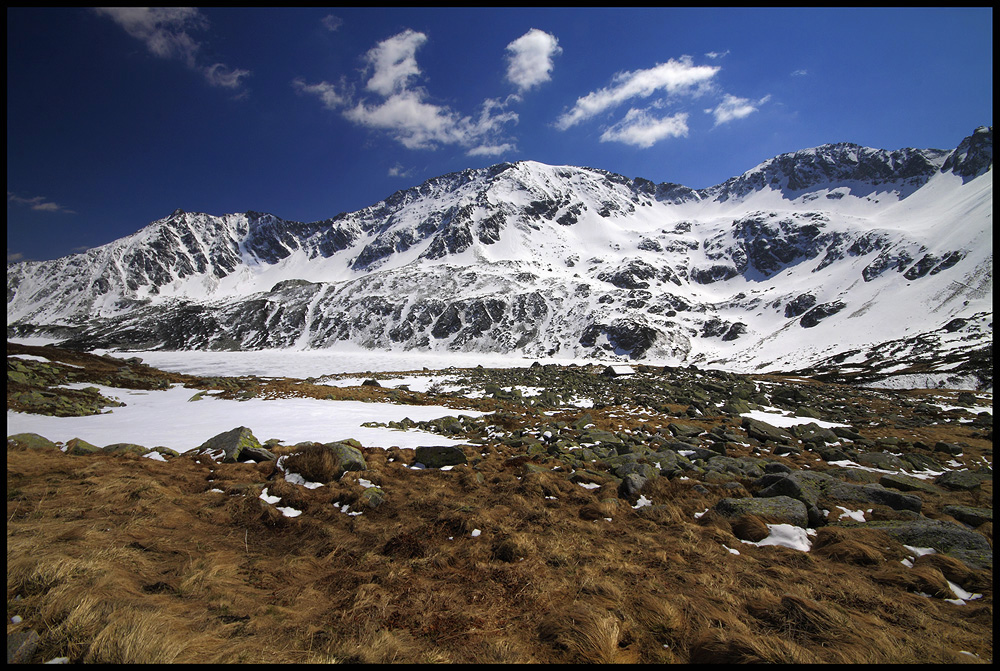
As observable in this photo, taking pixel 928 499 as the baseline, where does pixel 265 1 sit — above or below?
above

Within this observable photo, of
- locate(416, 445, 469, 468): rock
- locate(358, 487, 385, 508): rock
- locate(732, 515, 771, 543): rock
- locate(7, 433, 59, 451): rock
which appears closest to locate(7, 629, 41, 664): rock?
locate(358, 487, 385, 508): rock

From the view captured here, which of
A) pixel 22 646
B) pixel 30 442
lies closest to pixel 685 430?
pixel 22 646

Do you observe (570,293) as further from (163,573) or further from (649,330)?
(163,573)

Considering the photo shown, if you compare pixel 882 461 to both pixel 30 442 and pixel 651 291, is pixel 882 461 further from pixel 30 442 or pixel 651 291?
pixel 651 291

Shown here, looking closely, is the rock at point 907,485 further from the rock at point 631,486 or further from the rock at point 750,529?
the rock at point 631,486

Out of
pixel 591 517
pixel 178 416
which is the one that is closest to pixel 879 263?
pixel 591 517

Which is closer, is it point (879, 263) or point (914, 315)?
point (914, 315)
